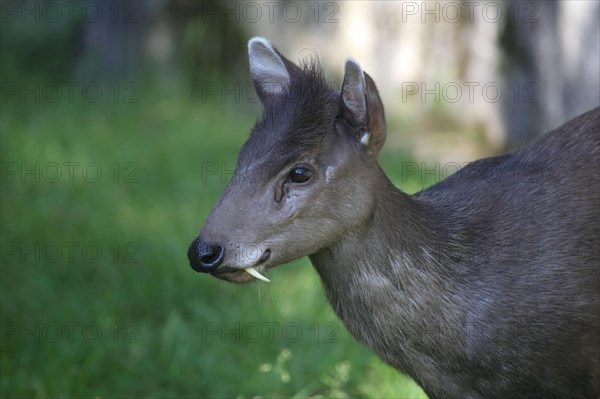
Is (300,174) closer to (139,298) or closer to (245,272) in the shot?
(245,272)

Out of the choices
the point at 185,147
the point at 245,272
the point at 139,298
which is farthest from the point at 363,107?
the point at 185,147

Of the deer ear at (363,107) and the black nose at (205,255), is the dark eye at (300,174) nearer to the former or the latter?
the deer ear at (363,107)

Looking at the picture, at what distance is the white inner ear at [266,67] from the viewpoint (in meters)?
4.16

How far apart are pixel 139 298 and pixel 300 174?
2.74 meters

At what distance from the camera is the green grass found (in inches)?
207

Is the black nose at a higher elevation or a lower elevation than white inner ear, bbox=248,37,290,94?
lower

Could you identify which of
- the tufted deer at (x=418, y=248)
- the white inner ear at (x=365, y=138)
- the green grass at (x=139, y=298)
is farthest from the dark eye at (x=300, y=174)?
the green grass at (x=139, y=298)

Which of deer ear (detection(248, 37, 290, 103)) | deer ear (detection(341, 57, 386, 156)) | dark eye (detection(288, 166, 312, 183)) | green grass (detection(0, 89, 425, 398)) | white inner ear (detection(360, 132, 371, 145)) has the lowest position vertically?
green grass (detection(0, 89, 425, 398))

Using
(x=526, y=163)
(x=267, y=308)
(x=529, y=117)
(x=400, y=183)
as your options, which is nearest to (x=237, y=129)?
(x=400, y=183)

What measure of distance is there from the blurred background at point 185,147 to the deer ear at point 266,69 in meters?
0.73

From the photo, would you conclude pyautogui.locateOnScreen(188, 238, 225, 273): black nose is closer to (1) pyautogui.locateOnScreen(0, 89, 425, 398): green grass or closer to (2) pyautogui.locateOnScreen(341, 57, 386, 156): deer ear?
(1) pyautogui.locateOnScreen(0, 89, 425, 398): green grass

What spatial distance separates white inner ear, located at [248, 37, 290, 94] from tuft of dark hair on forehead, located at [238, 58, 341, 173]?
0.19m

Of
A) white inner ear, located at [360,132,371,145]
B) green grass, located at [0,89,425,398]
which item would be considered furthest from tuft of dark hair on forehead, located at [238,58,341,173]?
green grass, located at [0,89,425,398]

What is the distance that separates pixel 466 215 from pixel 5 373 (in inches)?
109
